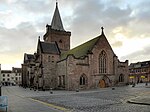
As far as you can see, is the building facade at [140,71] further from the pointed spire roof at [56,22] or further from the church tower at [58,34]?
the pointed spire roof at [56,22]

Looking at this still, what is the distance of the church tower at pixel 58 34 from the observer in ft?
224

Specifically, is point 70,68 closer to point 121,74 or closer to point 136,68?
point 121,74

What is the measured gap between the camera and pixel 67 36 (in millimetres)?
70750

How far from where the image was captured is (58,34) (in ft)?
227

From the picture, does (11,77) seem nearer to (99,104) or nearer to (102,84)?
(102,84)

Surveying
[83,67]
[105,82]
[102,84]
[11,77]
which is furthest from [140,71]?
[11,77]

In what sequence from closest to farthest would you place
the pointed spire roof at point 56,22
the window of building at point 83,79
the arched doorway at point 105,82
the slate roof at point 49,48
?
the window of building at point 83,79 < the arched doorway at point 105,82 < the slate roof at point 49,48 < the pointed spire roof at point 56,22

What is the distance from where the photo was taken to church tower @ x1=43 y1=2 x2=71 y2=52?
68.3 m

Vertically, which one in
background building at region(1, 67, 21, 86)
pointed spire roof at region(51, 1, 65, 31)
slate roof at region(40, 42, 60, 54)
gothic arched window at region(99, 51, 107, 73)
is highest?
pointed spire roof at region(51, 1, 65, 31)

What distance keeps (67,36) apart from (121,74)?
2502cm

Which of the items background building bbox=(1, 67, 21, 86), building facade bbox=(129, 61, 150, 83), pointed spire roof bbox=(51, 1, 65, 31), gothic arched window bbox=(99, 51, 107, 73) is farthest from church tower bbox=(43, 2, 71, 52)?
background building bbox=(1, 67, 21, 86)

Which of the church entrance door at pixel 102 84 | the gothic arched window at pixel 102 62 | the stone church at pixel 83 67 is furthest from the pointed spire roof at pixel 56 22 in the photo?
the church entrance door at pixel 102 84

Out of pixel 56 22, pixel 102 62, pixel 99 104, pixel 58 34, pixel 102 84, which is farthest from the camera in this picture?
pixel 56 22

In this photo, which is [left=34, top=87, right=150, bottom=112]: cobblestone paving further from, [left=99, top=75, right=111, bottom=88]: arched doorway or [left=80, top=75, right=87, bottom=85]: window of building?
[left=99, top=75, right=111, bottom=88]: arched doorway
